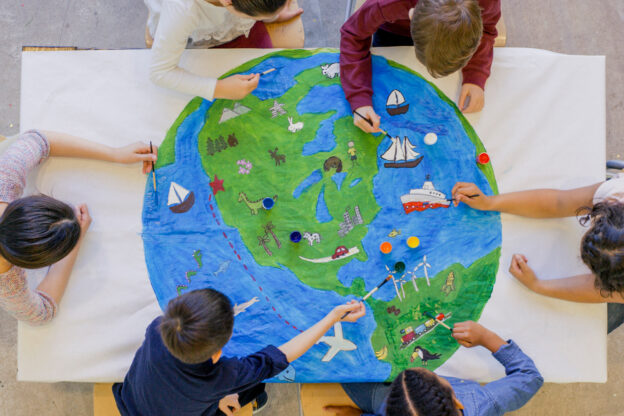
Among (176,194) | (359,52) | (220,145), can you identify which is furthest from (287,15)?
(176,194)

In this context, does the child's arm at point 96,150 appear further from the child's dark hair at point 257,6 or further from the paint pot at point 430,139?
the paint pot at point 430,139

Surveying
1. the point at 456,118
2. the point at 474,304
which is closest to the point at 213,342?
the point at 474,304

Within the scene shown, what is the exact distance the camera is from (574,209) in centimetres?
171

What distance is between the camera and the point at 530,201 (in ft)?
5.64

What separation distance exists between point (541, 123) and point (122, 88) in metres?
1.58

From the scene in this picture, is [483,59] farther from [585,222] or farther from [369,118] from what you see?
[585,222]

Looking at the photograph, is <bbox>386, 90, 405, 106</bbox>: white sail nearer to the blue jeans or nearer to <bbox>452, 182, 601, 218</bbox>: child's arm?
<bbox>452, 182, 601, 218</bbox>: child's arm

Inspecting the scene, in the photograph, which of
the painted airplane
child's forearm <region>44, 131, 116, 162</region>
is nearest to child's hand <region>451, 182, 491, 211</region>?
the painted airplane

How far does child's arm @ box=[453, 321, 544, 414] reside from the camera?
5.25 ft

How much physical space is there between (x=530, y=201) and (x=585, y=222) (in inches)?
7.9

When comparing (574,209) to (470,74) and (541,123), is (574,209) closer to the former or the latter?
(541,123)

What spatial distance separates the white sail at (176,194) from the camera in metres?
1.75

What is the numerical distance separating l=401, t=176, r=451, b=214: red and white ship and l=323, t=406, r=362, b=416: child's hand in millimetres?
750

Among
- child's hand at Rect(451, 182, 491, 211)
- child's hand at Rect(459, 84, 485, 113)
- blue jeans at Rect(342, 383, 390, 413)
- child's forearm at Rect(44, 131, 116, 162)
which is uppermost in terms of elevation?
child's hand at Rect(459, 84, 485, 113)
